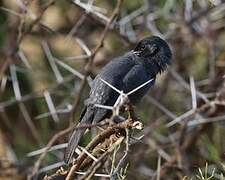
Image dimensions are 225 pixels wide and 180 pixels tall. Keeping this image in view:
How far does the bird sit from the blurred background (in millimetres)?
791

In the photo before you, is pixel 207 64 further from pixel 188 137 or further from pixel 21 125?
pixel 21 125

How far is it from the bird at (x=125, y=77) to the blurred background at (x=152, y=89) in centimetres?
79

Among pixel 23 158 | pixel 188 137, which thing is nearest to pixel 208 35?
pixel 188 137

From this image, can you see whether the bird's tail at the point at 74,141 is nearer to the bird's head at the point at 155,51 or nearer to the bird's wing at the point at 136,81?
the bird's wing at the point at 136,81

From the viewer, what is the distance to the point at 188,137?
5715 mm

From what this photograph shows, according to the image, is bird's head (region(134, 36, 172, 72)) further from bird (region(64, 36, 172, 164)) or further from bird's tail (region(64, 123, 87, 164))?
bird's tail (region(64, 123, 87, 164))

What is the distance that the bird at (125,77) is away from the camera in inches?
145

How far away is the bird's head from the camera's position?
4012mm

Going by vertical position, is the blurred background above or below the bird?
below

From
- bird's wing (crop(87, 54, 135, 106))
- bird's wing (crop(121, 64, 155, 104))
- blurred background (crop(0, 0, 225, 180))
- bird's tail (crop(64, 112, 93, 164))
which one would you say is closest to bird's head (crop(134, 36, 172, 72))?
bird's wing (crop(121, 64, 155, 104))

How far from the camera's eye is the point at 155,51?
4.04 meters

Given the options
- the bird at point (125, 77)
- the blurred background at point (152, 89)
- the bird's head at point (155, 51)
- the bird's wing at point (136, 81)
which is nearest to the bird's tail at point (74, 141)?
the bird at point (125, 77)

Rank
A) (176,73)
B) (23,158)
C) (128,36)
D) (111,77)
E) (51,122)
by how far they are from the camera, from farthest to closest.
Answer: (51,122) < (23,158) < (176,73) < (128,36) < (111,77)

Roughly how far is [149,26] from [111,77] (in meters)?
1.89
